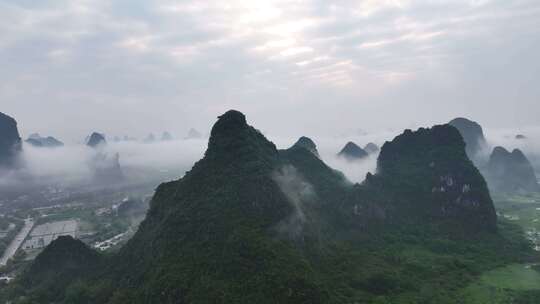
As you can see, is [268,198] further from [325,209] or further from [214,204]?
[325,209]

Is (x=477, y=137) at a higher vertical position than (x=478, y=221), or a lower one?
higher

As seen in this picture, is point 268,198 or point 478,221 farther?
point 478,221

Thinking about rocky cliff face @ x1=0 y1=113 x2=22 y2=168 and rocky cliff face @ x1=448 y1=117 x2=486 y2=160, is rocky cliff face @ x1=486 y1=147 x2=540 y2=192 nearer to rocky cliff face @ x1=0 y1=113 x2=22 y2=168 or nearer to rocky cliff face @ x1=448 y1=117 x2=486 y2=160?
→ rocky cliff face @ x1=448 y1=117 x2=486 y2=160

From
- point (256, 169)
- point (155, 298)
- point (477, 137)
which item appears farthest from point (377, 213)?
point (477, 137)

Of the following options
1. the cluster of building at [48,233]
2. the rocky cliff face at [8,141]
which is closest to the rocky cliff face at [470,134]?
the cluster of building at [48,233]

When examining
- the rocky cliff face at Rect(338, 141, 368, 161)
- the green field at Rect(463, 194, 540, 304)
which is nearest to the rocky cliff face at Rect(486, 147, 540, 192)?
the rocky cliff face at Rect(338, 141, 368, 161)

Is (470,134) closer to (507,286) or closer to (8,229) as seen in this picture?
(507,286)

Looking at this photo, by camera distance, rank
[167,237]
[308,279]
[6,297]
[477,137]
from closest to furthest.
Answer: [308,279] < [167,237] < [6,297] < [477,137]
